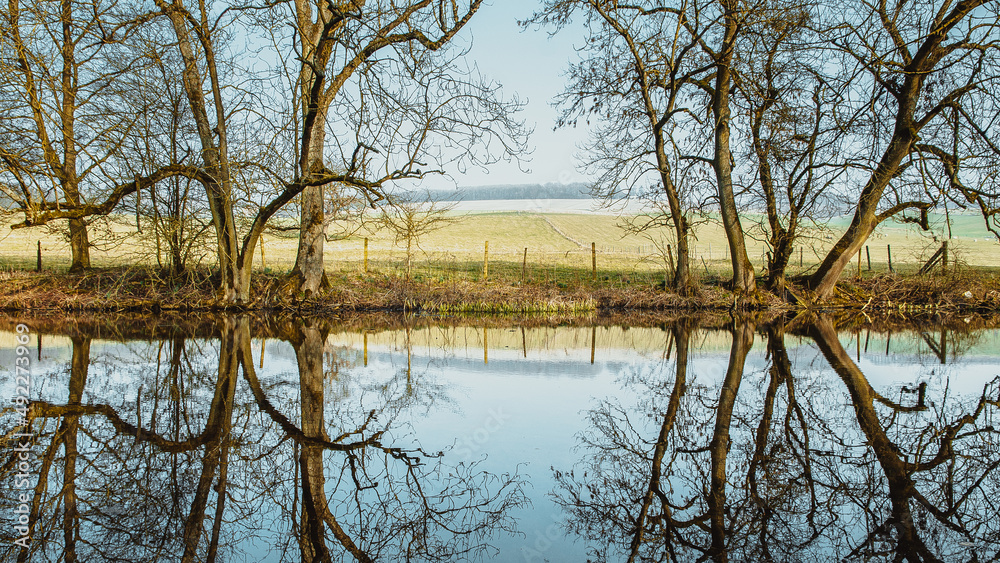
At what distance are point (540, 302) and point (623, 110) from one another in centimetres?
610

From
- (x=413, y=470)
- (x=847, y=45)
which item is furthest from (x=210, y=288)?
(x=847, y=45)

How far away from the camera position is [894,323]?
13.9 metres

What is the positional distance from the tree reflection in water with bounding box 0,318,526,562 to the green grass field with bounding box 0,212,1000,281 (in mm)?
11080

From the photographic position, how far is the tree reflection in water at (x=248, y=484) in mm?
3156

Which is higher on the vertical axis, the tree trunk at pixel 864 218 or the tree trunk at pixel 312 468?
the tree trunk at pixel 864 218

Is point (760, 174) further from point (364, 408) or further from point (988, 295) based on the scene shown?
point (364, 408)

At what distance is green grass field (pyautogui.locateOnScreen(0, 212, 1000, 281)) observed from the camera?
18859 mm

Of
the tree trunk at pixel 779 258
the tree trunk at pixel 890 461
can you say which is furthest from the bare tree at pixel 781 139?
the tree trunk at pixel 890 461

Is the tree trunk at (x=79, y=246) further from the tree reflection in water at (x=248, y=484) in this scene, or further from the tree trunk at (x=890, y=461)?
the tree trunk at (x=890, y=461)

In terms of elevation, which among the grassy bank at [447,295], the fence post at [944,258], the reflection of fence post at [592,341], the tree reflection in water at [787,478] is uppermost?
the fence post at [944,258]

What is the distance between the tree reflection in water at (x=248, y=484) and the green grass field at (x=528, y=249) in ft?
36.4

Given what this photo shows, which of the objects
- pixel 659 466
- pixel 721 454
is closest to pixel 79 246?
pixel 659 466

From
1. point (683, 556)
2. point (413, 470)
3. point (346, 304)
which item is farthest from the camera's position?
point (346, 304)

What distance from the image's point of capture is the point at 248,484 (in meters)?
3.85
